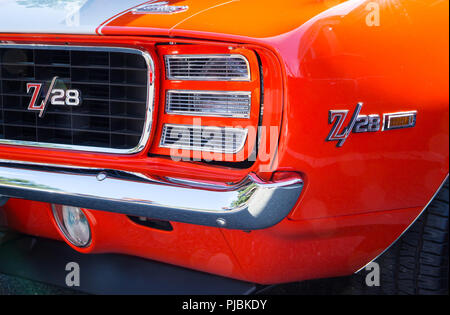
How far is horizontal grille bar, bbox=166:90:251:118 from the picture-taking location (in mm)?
1571

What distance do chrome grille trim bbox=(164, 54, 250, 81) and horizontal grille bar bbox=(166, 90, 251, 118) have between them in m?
0.05

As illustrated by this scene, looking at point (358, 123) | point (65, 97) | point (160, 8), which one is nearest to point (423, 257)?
point (358, 123)

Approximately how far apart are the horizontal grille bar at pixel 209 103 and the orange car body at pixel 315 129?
0.11 ft

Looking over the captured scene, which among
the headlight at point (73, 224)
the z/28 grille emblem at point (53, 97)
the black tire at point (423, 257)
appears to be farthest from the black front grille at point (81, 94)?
the black tire at point (423, 257)

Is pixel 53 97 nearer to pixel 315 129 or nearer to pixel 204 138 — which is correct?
pixel 204 138

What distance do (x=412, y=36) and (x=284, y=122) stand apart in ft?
1.74

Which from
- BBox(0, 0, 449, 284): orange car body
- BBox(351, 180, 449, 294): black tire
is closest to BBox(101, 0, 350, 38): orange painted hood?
BBox(0, 0, 449, 284): orange car body

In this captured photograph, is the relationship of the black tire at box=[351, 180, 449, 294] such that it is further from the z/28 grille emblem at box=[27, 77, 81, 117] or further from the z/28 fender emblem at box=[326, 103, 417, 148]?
the z/28 grille emblem at box=[27, 77, 81, 117]

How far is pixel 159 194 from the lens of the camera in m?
1.61

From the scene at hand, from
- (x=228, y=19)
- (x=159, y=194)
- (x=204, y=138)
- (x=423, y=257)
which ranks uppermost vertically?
(x=228, y=19)

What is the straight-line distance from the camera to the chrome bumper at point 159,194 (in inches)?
59.7

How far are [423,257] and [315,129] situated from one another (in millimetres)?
760
